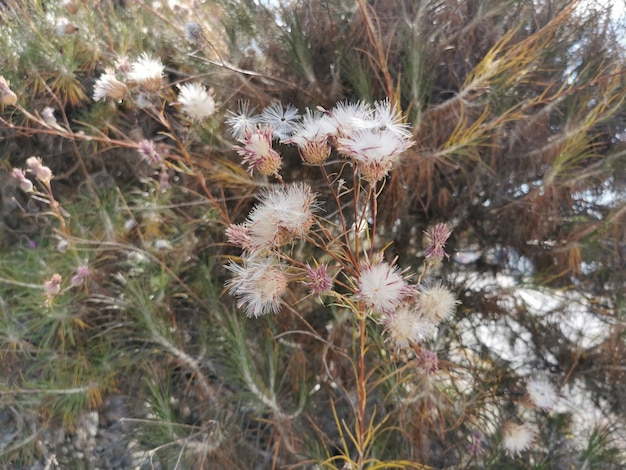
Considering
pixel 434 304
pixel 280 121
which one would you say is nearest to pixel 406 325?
pixel 434 304

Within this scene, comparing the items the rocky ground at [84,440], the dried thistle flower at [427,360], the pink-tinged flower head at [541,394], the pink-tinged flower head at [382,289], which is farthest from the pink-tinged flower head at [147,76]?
the pink-tinged flower head at [541,394]

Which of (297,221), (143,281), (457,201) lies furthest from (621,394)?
(143,281)

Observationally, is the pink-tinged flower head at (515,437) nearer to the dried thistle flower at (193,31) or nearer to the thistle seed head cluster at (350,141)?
the thistle seed head cluster at (350,141)

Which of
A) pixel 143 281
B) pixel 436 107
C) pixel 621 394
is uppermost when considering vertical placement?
pixel 436 107

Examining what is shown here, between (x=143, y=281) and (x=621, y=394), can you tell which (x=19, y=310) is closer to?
(x=143, y=281)

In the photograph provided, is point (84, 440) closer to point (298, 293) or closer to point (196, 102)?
point (298, 293)

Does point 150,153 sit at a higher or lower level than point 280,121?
lower
